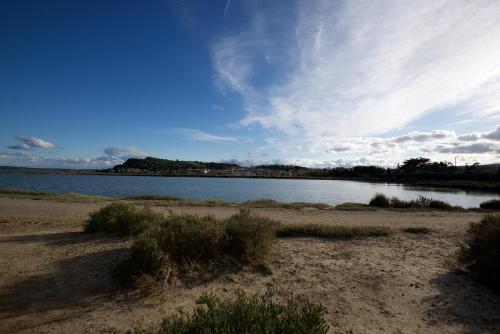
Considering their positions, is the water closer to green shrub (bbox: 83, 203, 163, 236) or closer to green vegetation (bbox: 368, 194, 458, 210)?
green vegetation (bbox: 368, 194, 458, 210)

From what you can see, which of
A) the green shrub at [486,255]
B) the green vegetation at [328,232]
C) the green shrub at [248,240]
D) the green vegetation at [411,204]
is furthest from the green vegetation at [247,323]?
the green vegetation at [411,204]

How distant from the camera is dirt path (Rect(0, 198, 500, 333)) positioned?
166 inches

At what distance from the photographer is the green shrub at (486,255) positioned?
219 inches

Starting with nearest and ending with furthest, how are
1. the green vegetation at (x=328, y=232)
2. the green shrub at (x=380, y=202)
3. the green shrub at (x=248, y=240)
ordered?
the green shrub at (x=248, y=240)
the green vegetation at (x=328, y=232)
the green shrub at (x=380, y=202)

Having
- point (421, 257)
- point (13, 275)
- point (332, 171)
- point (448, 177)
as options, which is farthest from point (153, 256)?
point (332, 171)

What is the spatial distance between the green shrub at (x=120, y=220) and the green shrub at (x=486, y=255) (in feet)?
27.3

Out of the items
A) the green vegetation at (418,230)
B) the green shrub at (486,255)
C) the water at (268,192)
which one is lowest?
the water at (268,192)

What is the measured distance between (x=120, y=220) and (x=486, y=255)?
995 centimetres

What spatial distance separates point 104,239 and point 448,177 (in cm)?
10772

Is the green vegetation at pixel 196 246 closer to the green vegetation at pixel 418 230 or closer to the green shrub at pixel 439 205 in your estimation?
the green vegetation at pixel 418 230

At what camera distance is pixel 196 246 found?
6.27 meters

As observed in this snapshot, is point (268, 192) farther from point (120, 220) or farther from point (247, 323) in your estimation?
point (247, 323)

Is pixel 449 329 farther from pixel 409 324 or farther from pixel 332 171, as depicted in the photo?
pixel 332 171

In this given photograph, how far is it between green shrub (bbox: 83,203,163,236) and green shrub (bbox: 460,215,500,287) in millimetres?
8317
